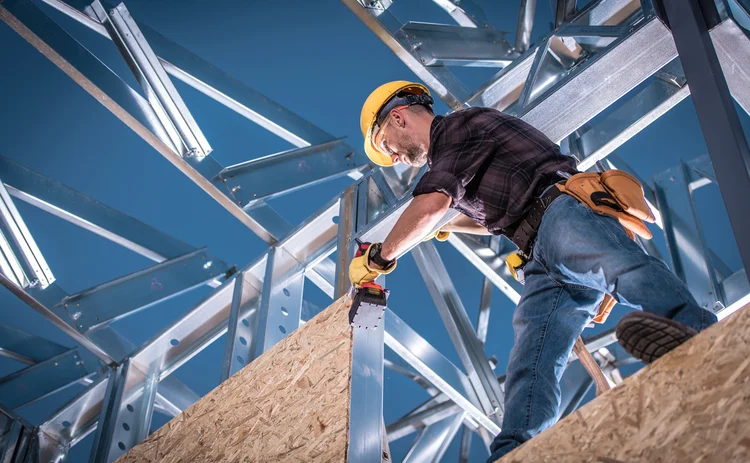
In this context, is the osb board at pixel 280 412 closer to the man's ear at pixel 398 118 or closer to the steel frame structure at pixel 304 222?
the steel frame structure at pixel 304 222

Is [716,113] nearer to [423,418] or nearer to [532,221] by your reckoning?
[532,221]

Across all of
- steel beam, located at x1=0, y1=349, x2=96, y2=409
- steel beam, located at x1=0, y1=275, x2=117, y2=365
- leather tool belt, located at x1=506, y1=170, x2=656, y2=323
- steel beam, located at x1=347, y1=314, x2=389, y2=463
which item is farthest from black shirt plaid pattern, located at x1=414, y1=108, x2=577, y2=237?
steel beam, located at x1=0, y1=349, x2=96, y2=409

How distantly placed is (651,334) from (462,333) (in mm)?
3237

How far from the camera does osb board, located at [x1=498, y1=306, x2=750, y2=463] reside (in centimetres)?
177

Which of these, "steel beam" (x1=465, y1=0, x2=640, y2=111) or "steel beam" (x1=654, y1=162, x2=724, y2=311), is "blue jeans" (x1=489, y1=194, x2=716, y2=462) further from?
"steel beam" (x1=654, y1=162, x2=724, y2=311)

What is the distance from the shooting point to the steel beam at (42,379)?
6.18 meters

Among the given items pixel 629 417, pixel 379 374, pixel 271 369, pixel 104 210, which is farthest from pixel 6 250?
pixel 629 417

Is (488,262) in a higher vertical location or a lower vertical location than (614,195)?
higher

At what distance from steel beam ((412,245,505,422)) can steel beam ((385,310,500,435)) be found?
0.08 meters

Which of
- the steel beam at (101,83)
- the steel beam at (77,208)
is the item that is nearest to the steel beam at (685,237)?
the steel beam at (101,83)

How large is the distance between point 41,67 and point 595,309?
567cm

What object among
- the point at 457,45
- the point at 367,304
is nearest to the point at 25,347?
the point at 367,304

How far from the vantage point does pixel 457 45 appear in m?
4.84

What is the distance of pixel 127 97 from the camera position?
483 centimetres
